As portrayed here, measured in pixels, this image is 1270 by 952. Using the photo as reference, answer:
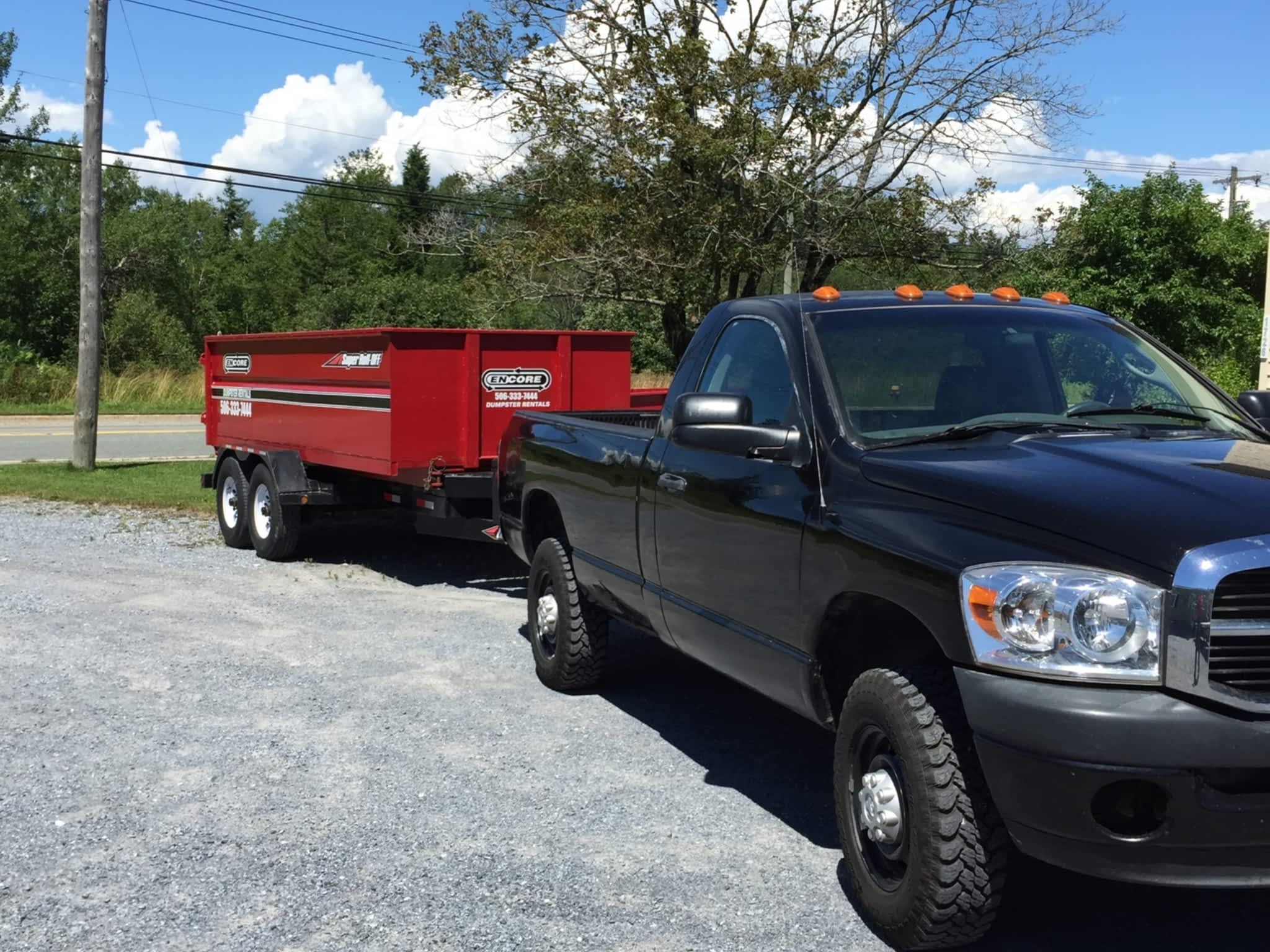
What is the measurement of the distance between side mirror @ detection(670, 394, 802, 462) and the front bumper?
1.40 m

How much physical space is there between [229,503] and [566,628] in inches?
259

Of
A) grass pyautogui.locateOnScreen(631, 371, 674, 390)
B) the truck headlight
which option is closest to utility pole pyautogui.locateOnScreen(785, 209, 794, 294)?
the truck headlight

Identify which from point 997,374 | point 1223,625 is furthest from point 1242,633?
point 997,374

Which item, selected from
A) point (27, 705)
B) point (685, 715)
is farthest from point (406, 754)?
point (27, 705)

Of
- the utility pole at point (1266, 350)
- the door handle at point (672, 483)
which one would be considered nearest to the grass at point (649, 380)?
the utility pole at point (1266, 350)

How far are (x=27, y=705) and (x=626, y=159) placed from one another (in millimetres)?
12897

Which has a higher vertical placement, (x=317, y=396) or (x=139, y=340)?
(x=139, y=340)

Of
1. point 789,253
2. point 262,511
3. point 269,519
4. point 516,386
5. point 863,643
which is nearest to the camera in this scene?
point 863,643

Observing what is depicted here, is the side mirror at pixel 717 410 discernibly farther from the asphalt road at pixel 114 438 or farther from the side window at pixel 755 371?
the asphalt road at pixel 114 438

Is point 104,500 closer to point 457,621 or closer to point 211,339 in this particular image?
point 211,339

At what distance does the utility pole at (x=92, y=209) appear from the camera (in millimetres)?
19234

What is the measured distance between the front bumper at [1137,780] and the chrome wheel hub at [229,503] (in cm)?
979

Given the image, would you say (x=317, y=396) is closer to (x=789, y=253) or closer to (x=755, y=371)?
(x=755, y=371)

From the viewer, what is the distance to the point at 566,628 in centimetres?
662
